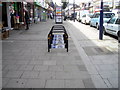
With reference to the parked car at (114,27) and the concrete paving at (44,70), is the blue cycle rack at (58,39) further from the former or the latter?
the parked car at (114,27)

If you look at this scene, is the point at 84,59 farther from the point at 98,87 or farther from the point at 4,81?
the point at 4,81

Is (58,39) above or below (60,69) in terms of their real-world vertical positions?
above

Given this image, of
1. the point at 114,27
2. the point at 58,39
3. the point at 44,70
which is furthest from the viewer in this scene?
the point at 114,27

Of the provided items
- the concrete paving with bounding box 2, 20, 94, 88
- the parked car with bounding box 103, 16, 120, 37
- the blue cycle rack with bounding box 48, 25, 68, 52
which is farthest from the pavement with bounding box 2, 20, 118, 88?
the parked car with bounding box 103, 16, 120, 37

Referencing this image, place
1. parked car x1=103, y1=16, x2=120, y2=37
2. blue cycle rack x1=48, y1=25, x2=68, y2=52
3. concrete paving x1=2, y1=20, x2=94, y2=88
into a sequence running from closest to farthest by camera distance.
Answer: concrete paving x1=2, y1=20, x2=94, y2=88 → blue cycle rack x1=48, y1=25, x2=68, y2=52 → parked car x1=103, y1=16, x2=120, y2=37

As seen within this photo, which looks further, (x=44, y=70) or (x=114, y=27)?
(x=114, y=27)

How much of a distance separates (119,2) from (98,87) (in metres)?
26.8

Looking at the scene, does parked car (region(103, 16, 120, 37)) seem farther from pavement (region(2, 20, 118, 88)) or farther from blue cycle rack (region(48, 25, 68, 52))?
blue cycle rack (region(48, 25, 68, 52))

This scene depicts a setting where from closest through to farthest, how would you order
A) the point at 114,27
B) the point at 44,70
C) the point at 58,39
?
1. the point at 44,70
2. the point at 58,39
3. the point at 114,27

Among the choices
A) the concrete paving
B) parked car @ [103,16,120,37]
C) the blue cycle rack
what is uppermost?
parked car @ [103,16,120,37]

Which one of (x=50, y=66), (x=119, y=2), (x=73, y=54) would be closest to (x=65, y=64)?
(x=50, y=66)

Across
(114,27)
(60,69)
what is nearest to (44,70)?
(60,69)

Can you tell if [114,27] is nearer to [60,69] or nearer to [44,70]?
[60,69]

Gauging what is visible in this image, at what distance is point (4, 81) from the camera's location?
4320 mm
